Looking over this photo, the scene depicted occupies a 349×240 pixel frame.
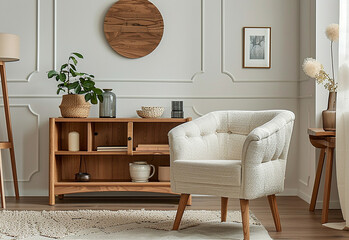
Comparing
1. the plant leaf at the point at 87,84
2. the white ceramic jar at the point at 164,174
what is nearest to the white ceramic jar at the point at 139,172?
the white ceramic jar at the point at 164,174

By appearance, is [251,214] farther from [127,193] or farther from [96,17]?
[96,17]

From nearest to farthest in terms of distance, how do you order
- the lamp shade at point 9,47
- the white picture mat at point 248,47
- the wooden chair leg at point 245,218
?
the wooden chair leg at point 245,218
the lamp shade at point 9,47
the white picture mat at point 248,47

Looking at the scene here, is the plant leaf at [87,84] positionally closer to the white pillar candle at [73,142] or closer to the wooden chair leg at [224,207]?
the white pillar candle at [73,142]

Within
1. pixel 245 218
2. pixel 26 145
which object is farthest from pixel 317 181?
pixel 26 145

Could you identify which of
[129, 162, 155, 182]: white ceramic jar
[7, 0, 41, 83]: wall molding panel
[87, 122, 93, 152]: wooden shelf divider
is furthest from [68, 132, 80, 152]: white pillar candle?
[7, 0, 41, 83]: wall molding panel

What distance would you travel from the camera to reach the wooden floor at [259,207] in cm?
292

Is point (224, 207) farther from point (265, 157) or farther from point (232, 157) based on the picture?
point (265, 157)

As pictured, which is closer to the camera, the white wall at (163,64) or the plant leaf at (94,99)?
the plant leaf at (94,99)

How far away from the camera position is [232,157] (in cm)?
321

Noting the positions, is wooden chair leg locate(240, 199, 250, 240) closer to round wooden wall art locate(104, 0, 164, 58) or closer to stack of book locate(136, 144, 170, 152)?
stack of book locate(136, 144, 170, 152)

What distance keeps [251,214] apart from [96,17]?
2.20 metres

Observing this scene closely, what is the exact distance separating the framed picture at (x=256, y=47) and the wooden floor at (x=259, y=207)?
1220mm

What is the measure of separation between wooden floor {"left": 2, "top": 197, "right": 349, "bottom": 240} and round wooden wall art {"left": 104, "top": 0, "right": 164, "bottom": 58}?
1.31 metres

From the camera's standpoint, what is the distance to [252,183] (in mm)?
2635
